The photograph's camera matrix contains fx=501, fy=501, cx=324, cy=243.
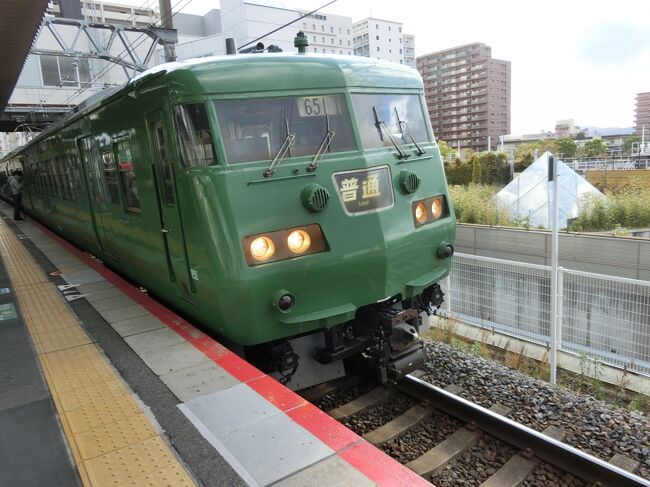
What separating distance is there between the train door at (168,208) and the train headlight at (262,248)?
799mm

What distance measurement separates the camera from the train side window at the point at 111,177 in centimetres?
573

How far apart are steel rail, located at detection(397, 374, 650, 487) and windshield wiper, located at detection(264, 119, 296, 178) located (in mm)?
2495

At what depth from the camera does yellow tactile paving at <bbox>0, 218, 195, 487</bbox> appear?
262 cm

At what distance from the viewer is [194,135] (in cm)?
373

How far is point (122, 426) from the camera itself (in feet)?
10.1

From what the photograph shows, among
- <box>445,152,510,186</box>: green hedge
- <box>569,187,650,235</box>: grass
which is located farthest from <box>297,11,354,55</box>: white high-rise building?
<box>569,187,650,235</box>: grass

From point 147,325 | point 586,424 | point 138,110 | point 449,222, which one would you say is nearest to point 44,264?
point 147,325

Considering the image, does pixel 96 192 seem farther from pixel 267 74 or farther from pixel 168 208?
pixel 267 74

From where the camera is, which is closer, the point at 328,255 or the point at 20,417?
the point at 20,417

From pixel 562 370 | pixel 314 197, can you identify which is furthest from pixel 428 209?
pixel 562 370

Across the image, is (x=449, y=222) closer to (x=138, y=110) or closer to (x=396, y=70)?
(x=396, y=70)

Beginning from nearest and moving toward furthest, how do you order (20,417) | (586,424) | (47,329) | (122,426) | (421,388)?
(122,426) < (20,417) < (586,424) < (421,388) < (47,329)

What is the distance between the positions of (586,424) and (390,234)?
8.09 ft

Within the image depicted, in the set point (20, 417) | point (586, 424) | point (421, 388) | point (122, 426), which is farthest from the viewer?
point (421, 388)
